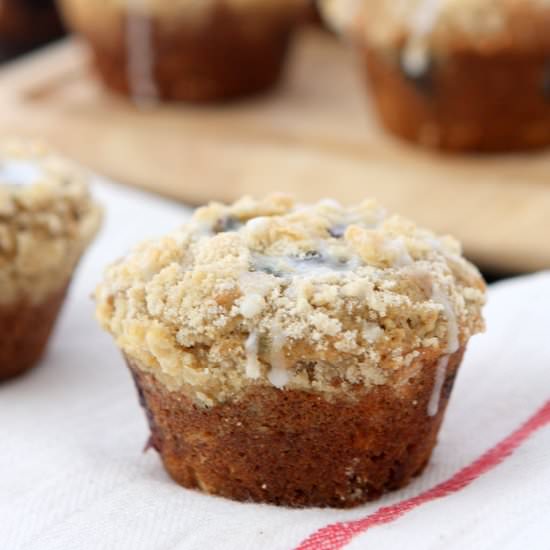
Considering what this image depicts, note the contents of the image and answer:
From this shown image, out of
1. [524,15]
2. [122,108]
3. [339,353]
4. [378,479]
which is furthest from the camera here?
[122,108]

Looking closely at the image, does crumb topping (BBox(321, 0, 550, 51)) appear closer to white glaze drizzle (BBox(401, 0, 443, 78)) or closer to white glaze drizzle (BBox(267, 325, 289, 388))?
white glaze drizzle (BBox(401, 0, 443, 78))

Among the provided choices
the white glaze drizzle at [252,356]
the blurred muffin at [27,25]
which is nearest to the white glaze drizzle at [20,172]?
the white glaze drizzle at [252,356]

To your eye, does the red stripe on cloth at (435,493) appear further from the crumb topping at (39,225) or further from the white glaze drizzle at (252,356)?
the crumb topping at (39,225)

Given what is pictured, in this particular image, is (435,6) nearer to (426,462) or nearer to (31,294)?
(31,294)

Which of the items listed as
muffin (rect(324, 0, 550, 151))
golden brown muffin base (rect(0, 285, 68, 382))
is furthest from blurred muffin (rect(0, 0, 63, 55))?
golden brown muffin base (rect(0, 285, 68, 382))

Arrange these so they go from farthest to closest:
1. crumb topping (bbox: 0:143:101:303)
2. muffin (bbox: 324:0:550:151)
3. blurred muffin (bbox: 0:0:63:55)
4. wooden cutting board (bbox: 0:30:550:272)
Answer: blurred muffin (bbox: 0:0:63:55)
muffin (bbox: 324:0:550:151)
wooden cutting board (bbox: 0:30:550:272)
crumb topping (bbox: 0:143:101:303)

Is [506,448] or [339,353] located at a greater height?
[339,353]

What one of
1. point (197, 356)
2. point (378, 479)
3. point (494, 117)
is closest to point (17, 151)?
point (197, 356)
